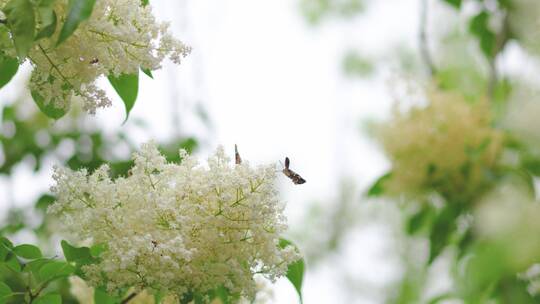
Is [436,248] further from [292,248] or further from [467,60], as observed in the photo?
[467,60]

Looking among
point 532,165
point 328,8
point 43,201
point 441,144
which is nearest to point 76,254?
point 43,201

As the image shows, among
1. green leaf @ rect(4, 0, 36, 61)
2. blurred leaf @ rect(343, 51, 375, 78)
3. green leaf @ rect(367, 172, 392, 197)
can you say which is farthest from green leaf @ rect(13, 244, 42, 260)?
blurred leaf @ rect(343, 51, 375, 78)

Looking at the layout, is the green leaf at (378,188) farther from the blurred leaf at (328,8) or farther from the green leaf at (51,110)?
the blurred leaf at (328,8)

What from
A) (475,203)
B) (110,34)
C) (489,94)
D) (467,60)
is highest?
(467,60)

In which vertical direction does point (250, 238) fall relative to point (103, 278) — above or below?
above

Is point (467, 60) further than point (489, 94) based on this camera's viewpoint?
Yes

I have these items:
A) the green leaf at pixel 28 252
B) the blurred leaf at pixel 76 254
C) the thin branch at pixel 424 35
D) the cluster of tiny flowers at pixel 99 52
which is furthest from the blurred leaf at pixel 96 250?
the thin branch at pixel 424 35

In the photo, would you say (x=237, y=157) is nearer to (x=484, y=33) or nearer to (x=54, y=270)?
(x=54, y=270)

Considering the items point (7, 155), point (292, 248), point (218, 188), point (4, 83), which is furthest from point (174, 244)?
point (7, 155)
